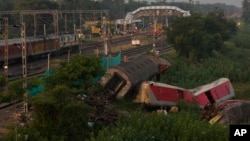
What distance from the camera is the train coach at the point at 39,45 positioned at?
40781mm

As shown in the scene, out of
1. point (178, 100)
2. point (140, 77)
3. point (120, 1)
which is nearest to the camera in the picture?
point (178, 100)

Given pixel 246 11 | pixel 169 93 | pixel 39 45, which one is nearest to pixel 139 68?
pixel 169 93

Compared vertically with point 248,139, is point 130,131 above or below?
below

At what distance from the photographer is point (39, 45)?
151ft

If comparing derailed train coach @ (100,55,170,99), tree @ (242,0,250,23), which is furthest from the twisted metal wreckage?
tree @ (242,0,250,23)

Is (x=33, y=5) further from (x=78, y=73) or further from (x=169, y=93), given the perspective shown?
(x=78, y=73)

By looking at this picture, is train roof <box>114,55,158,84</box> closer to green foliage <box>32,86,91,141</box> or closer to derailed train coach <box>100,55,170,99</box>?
derailed train coach <box>100,55,170,99</box>

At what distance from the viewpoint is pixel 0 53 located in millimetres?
39062

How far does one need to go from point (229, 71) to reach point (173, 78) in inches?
268

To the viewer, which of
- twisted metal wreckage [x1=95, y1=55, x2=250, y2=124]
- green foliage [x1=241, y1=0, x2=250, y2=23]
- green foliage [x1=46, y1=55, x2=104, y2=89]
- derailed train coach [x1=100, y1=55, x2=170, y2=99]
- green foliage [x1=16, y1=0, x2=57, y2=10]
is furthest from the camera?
green foliage [x1=241, y1=0, x2=250, y2=23]

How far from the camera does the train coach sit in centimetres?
4078

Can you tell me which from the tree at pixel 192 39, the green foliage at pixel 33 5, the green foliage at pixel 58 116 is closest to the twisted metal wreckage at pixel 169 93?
the green foliage at pixel 58 116

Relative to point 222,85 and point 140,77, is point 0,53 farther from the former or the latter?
point 222,85

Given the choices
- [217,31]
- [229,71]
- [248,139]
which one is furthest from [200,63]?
[248,139]
